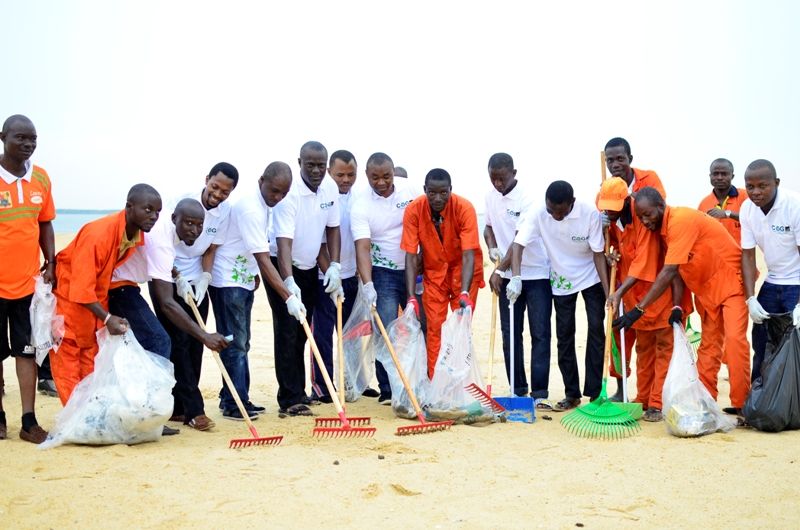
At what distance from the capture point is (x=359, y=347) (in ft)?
24.0

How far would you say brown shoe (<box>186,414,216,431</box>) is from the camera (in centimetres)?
622

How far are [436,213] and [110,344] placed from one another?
2.79 meters

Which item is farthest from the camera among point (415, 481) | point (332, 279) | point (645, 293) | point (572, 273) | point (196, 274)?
point (572, 273)

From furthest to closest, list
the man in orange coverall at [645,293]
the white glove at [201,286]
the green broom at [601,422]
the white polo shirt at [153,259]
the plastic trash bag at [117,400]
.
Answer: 1. the man in orange coverall at [645,293]
2. the white glove at [201,286]
3. the green broom at [601,422]
4. the white polo shirt at [153,259]
5. the plastic trash bag at [117,400]

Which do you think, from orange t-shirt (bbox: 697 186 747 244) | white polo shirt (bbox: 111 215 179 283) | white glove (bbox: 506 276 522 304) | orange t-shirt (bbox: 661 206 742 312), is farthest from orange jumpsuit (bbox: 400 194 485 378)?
orange t-shirt (bbox: 697 186 747 244)

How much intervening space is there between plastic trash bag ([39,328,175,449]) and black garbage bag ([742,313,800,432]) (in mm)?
4015

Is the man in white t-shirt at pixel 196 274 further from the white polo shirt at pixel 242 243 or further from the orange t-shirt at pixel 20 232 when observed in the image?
the orange t-shirt at pixel 20 232

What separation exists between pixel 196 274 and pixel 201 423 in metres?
1.14

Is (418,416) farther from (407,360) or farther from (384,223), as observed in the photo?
(384,223)

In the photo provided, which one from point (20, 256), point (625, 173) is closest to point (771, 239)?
point (625, 173)

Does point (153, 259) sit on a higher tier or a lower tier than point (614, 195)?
lower

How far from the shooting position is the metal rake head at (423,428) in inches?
235

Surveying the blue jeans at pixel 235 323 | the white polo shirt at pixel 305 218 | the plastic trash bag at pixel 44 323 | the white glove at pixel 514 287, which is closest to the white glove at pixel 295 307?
the blue jeans at pixel 235 323

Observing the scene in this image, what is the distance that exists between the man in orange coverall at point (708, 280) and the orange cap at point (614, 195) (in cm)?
24
